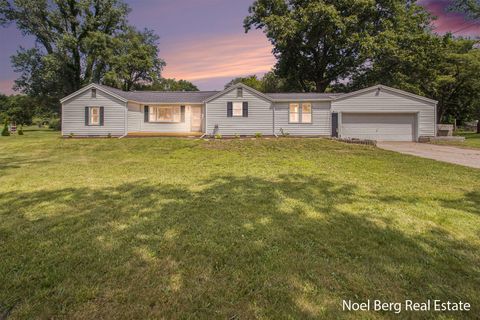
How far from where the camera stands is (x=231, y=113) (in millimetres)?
19812

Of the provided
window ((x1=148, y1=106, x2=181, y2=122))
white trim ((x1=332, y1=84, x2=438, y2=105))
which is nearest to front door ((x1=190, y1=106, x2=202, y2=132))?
window ((x1=148, y1=106, x2=181, y2=122))

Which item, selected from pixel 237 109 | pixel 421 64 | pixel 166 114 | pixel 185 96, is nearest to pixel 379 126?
pixel 237 109

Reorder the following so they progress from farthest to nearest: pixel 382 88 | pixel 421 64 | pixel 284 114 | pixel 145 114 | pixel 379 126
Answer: pixel 421 64 → pixel 145 114 → pixel 284 114 → pixel 379 126 → pixel 382 88

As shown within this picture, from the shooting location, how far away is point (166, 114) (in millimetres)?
22016

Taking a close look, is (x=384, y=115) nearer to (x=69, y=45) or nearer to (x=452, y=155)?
(x=452, y=155)

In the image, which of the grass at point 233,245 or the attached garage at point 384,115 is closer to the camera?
the grass at point 233,245

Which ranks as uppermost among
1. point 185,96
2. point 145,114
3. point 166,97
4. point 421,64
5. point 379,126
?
point 421,64

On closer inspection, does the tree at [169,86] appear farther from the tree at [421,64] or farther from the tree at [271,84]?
the tree at [421,64]

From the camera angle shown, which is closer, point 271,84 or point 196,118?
point 196,118

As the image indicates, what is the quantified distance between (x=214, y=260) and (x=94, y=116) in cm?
2077

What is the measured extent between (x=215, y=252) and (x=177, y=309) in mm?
973

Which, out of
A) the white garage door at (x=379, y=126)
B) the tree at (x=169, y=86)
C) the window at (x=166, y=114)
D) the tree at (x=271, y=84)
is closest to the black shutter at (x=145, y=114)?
the window at (x=166, y=114)

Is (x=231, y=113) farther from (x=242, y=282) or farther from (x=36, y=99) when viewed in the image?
(x=36, y=99)

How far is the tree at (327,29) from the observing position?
26625 millimetres
